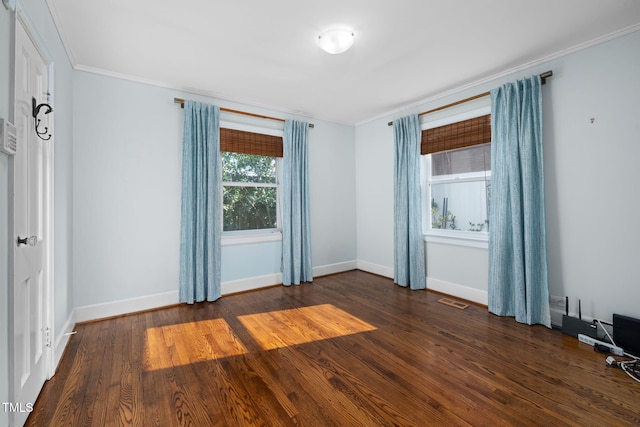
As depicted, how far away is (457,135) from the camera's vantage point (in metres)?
Answer: 3.67

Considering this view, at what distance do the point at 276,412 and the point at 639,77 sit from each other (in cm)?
380

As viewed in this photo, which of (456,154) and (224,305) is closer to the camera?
(224,305)

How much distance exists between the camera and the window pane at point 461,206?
11.7ft

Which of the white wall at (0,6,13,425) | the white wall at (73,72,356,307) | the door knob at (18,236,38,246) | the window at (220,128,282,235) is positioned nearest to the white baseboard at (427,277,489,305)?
the window at (220,128,282,235)

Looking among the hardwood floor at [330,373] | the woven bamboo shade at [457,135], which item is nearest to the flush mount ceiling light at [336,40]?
the woven bamboo shade at [457,135]

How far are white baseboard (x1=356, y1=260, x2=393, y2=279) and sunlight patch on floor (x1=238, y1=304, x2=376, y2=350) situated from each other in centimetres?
159

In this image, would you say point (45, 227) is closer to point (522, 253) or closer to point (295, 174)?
point (295, 174)

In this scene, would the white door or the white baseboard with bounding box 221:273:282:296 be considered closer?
the white door

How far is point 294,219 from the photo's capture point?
4.40 meters

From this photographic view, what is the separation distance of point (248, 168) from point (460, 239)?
3105 millimetres

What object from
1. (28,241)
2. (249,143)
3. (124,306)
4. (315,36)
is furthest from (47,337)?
(315,36)

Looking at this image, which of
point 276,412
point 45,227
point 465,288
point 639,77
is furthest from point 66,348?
point 639,77

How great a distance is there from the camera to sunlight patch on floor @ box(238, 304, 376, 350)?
8.73 feet

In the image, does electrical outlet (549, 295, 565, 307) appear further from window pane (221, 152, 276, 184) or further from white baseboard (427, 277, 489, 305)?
window pane (221, 152, 276, 184)
